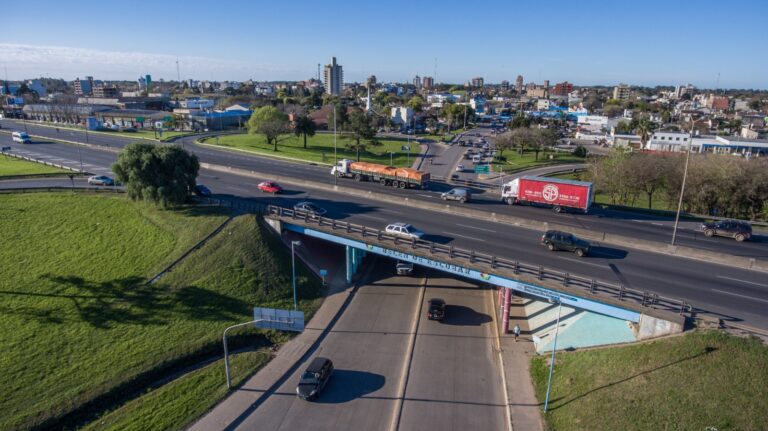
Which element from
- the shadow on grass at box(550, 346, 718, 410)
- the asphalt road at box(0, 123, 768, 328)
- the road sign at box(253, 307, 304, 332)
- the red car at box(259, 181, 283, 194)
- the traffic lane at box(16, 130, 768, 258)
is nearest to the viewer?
the shadow on grass at box(550, 346, 718, 410)

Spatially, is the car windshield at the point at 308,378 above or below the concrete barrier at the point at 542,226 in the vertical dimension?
below

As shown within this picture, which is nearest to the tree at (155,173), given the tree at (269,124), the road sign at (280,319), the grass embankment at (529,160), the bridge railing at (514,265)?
the bridge railing at (514,265)

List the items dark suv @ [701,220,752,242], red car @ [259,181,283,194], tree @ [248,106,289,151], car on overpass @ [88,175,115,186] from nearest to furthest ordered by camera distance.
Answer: dark suv @ [701,220,752,242] → red car @ [259,181,283,194] → car on overpass @ [88,175,115,186] → tree @ [248,106,289,151]

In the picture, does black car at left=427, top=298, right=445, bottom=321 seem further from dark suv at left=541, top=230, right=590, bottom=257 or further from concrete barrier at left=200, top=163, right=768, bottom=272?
concrete barrier at left=200, top=163, right=768, bottom=272

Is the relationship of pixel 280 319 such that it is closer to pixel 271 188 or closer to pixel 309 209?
pixel 309 209

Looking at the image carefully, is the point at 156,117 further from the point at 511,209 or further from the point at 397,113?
the point at 511,209

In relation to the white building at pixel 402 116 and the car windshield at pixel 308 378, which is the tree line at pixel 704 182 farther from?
the white building at pixel 402 116

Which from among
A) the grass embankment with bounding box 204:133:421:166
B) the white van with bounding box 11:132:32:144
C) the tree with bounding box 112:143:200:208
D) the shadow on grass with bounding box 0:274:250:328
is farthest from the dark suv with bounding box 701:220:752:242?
the white van with bounding box 11:132:32:144
